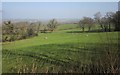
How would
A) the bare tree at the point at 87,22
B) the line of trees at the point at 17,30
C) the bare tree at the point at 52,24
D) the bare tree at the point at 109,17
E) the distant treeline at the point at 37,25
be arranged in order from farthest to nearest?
the bare tree at the point at 52,24 → the bare tree at the point at 87,22 → the line of trees at the point at 17,30 → the distant treeline at the point at 37,25 → the bare tree at the point at 109,17

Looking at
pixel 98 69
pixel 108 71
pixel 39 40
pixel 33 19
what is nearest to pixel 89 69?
pixel 98 69

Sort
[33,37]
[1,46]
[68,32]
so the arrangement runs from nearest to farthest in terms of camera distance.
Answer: [1,46] → [33,37] → [68,32]

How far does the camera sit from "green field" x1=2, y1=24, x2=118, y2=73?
8.20 m

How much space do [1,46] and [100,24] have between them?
5.75 m

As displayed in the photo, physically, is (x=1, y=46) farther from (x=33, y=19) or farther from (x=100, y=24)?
(x=100, y=24)

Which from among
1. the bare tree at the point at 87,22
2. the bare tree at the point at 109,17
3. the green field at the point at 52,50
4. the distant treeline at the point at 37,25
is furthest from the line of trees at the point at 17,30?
the bare tree at the point at 109,17

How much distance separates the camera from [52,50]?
13.0 m

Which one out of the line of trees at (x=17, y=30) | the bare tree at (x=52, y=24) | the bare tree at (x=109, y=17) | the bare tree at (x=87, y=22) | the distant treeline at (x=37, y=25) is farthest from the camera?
the bare tree at (x=52, y=24)

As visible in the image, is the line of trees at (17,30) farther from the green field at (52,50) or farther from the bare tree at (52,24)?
the green field at (52,50)

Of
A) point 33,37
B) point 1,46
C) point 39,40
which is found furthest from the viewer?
point 39,40

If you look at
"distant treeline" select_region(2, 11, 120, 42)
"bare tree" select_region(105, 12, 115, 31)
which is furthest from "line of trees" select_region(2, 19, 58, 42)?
"bare tree" select_region(105, 12, 115, 31)

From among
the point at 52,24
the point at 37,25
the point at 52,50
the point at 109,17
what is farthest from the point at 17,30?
the point at 109,17

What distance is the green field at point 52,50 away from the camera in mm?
8203

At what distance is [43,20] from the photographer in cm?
1098
